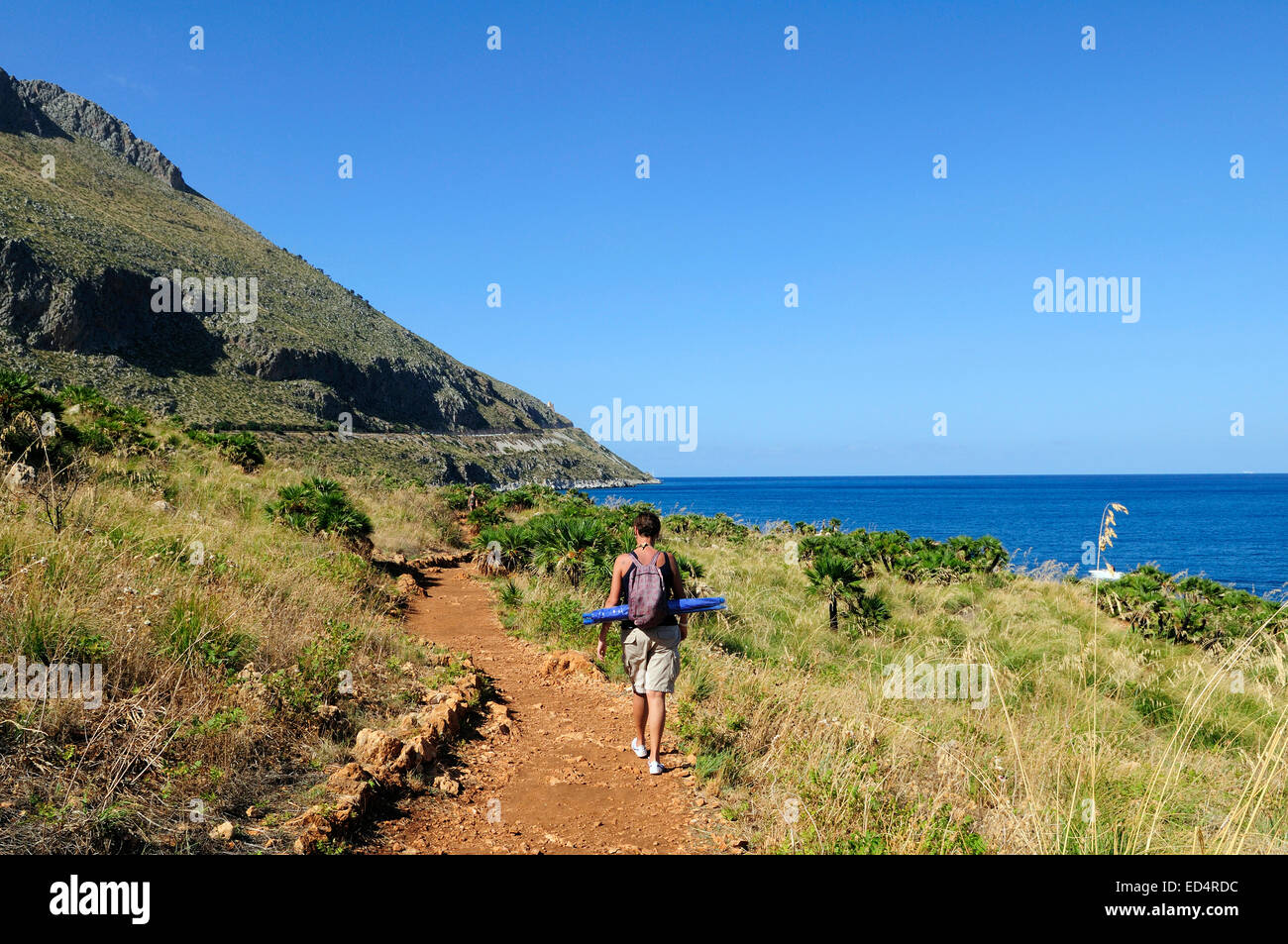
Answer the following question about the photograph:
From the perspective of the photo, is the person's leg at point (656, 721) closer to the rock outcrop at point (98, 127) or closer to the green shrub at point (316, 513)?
the green shrub at point (316, 513)

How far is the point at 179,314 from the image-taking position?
5294cm

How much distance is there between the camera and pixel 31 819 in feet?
9.60

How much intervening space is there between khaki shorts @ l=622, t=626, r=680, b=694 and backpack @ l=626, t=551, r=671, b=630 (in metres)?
0.12

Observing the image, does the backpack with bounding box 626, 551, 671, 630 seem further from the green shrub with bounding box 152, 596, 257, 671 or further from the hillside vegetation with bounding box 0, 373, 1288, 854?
the green shrub with bounding box 152, 596, 257, 671

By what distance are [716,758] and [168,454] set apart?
14224 mm

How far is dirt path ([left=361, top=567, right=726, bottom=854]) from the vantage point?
407 centimetres

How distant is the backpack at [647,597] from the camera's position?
16.8 ft

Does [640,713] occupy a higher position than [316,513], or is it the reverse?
[316,513]

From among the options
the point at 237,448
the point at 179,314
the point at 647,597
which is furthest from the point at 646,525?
the point at 179,314

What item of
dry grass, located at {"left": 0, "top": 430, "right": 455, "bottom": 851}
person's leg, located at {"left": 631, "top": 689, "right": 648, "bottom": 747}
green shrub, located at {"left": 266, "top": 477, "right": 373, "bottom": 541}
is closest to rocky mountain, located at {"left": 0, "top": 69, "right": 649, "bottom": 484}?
green shrub, located at {"left": 266, "top": 477, "right": 373, "bottom": 541}

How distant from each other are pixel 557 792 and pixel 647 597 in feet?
5.11

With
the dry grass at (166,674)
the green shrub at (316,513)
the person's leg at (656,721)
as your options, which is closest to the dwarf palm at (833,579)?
the person's leg at (656,721)

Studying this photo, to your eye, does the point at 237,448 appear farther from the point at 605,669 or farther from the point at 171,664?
the point at 171,664
